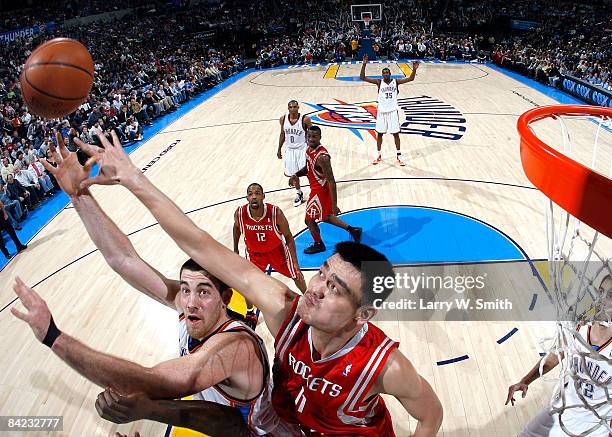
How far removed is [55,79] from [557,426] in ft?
12.5

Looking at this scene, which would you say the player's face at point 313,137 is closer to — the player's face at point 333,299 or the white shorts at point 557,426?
the white shorts at point 557,426

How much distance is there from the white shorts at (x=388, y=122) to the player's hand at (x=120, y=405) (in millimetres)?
7935

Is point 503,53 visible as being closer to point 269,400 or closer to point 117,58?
point 117,58

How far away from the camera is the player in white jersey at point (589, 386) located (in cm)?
240

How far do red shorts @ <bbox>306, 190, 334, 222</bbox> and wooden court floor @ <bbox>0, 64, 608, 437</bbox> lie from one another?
77 centimetres

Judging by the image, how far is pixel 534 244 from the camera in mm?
5953

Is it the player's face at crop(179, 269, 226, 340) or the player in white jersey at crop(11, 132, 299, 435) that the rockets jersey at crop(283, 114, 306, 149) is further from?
the player's face at crop(179, 269, 226, 340)

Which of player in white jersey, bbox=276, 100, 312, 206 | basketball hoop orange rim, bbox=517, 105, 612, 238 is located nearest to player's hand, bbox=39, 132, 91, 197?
basketball hoop orange rim, bbox=517, 105, 612, 238

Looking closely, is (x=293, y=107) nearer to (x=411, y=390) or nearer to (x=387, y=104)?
(x=387, y=104)

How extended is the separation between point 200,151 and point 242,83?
9.68 meters

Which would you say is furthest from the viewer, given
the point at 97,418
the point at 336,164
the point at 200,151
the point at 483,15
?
the point at 483,15

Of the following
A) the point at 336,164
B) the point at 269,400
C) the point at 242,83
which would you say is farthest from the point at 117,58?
the point at 269,400

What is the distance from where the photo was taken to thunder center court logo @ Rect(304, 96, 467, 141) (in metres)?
11.2

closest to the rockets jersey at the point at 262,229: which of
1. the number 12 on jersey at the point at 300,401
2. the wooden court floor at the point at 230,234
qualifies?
the wooden court floor at the point at 230,234
